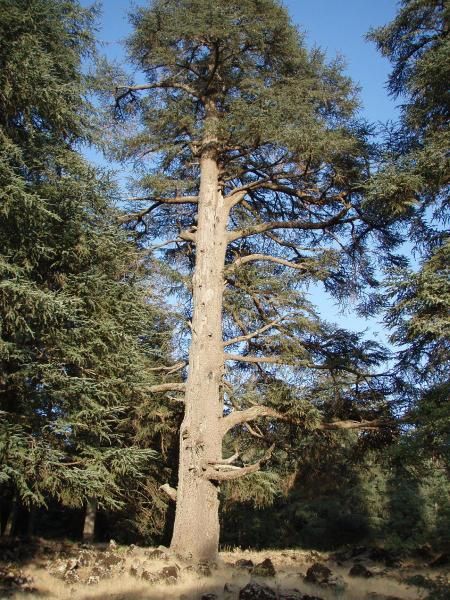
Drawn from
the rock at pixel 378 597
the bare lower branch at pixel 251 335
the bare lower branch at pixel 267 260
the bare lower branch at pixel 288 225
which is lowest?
the rock at pixel 378 597

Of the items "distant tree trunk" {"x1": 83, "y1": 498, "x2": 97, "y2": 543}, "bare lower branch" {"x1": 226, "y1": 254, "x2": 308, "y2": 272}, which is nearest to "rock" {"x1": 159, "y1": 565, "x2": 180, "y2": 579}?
"bare lower branch" {"x1": 226, "y1": 254, "x2": 308, "y2": 272}

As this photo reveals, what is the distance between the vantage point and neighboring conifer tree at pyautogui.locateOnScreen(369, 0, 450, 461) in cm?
813

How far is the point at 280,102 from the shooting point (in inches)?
427

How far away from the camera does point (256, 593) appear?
6832mm

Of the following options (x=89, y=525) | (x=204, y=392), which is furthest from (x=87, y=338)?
(x=89, y=525)

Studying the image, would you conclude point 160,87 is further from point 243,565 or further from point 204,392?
point 243,565

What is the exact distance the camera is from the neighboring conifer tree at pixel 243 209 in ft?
33.5

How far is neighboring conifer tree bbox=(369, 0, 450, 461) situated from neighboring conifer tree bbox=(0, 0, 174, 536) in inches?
183

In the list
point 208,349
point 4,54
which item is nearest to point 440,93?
point 208,349

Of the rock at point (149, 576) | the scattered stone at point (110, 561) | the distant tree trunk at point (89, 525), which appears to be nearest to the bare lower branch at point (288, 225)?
the scattered stone at point (110, 561)

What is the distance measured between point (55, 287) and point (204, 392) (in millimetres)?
3656

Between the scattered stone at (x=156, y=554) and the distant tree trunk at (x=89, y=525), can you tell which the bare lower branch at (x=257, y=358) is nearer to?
the scattered stone at (x=156, y=554)

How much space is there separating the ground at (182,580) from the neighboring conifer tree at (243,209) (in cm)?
91

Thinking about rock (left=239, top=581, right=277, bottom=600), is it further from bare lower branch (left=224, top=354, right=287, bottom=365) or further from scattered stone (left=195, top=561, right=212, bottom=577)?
bare lower branch (left=224, top=354, right=287, bottom=365)
